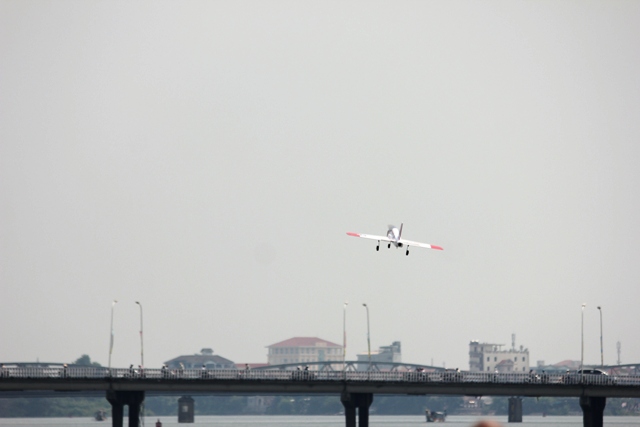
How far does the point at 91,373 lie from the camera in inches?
7092

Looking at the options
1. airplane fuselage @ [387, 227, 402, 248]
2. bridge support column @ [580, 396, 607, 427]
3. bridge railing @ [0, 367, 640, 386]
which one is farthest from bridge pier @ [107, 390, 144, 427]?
bridge support column @ [580, 396, 607, 427]

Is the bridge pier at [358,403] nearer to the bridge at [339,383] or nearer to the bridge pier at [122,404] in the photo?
the bridge at [339,383]

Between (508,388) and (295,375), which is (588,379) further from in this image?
(295,375)

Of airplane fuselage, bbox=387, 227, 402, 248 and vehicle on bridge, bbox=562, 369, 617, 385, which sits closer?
vehicle on bridge, bbox=562, 369, 617, 385

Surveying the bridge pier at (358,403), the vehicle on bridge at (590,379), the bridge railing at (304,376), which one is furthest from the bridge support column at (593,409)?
the bridge pier at (358,403)

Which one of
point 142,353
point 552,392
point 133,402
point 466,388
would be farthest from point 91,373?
point 552,392

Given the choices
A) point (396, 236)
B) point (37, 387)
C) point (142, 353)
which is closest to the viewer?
point (37, 387)

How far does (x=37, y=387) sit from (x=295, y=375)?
35.2 metres

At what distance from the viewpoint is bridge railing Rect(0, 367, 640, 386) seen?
174m

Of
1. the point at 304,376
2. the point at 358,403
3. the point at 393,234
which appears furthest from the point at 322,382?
the point at 393,234

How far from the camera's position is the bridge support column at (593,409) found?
6890 inches

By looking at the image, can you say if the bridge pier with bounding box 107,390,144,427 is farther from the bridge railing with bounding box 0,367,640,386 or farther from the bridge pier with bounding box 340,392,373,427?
the bridge pier with bounding box 340,392,373,427

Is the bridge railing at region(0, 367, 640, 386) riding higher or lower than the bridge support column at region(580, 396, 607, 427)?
higher

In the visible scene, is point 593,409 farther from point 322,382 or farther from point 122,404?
point 122,404
